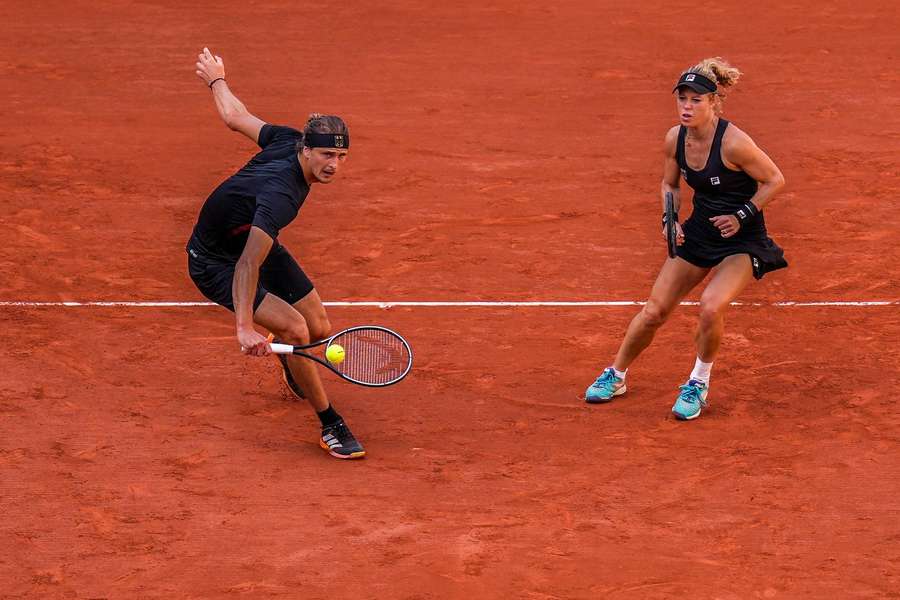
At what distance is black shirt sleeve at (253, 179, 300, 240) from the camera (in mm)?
7676

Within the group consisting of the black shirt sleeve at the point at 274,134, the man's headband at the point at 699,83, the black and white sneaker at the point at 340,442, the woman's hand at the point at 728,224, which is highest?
the man's headband at the point at 699,83

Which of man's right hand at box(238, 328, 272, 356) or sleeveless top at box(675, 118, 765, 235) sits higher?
sleeveless top at box(675, 118, 765, 235)

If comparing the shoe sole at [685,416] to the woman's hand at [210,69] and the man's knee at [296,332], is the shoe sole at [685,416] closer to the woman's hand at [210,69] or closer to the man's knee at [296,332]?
the man's knee at [296,332]

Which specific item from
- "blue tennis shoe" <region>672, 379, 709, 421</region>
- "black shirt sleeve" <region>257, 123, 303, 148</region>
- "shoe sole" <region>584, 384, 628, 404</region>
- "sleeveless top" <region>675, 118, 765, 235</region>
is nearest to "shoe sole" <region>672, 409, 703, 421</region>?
"blue tennis shoe" <region>672, 379, 709, 421</region>

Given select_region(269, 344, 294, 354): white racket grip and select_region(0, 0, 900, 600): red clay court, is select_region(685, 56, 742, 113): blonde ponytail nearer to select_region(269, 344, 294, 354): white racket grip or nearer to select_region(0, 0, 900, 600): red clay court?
select_region(0, 0, 900, 600): red clay court

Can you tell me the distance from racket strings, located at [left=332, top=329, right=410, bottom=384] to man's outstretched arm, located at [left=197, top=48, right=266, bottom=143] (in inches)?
56.0

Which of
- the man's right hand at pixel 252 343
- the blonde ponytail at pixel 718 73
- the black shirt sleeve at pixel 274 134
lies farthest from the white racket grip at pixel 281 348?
the blonde ponytail at pixel 718 73

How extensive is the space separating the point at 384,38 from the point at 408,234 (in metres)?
6.50

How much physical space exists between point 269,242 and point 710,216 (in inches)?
109

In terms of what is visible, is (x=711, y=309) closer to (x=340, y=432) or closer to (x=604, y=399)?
(x=604, y=399)

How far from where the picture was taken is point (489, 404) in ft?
30.0

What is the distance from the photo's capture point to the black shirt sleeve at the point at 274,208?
7.68 m

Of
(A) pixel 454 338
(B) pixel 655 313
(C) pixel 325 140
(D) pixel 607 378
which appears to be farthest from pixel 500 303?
(C) pixel 325 140

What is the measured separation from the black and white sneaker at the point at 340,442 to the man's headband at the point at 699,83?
2.87 meters
